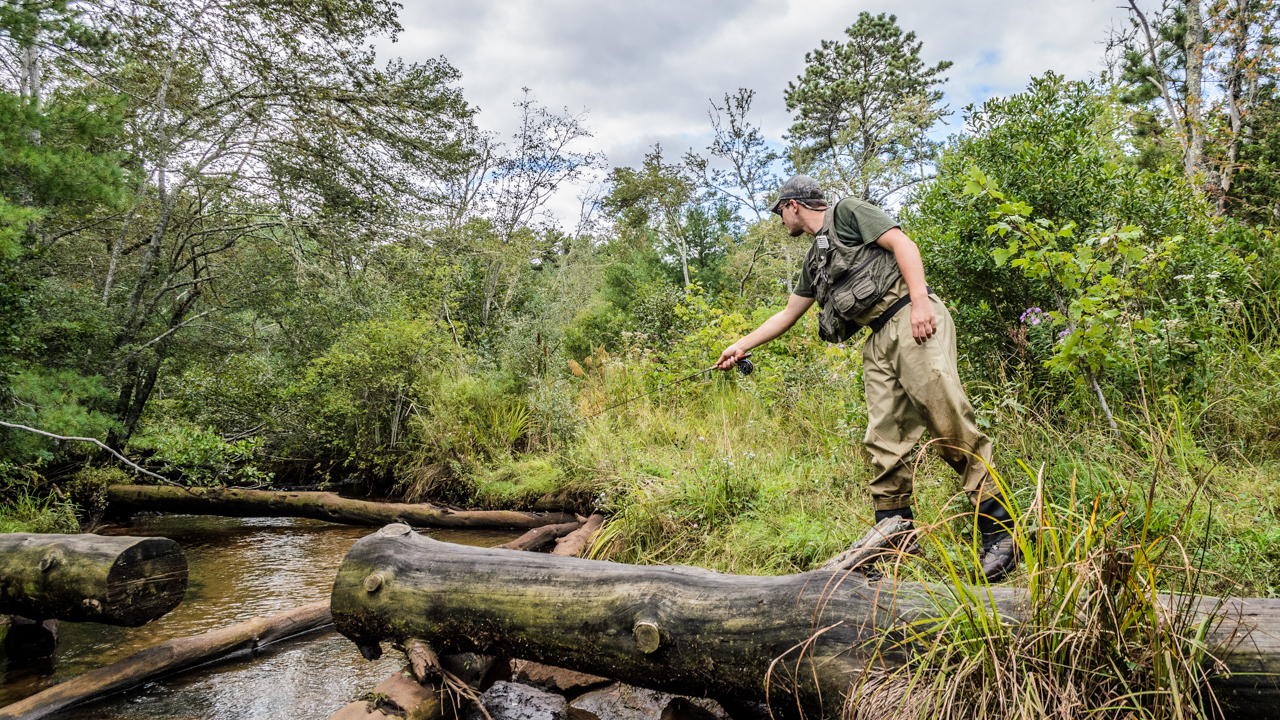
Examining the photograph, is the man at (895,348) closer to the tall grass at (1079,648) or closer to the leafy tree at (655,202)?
the tall grass at (1079,648)

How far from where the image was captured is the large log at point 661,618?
1689 millimetres

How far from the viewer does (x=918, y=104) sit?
19.1m

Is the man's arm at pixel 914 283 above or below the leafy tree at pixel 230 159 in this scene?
below

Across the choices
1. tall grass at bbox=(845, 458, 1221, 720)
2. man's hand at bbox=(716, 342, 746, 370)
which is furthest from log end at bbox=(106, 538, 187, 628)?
tall grass at bbox=(845, 458, 1221, 720)

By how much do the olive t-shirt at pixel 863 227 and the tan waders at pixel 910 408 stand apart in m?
0.09

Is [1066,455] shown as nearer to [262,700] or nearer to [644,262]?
[262,700]

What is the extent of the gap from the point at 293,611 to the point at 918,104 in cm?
2127

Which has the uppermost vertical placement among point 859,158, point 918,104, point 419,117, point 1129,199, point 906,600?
point 918,104

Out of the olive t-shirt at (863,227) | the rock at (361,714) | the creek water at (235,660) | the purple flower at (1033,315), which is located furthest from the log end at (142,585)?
the purple flower at (1033,315)

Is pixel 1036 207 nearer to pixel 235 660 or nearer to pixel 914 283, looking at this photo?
pixel 914 283

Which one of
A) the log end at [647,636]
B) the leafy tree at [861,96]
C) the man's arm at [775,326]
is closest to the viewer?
the log end at [647,636]

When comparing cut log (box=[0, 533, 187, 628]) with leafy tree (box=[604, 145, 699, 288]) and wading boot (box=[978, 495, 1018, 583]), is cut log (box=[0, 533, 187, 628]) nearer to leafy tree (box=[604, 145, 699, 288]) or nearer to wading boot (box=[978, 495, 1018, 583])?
wading boot (box=[978, 495, 1018, 583])

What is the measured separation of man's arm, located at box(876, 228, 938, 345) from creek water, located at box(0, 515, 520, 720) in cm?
301

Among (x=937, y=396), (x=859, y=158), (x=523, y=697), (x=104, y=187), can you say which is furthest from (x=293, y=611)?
(x=859, y=158)
